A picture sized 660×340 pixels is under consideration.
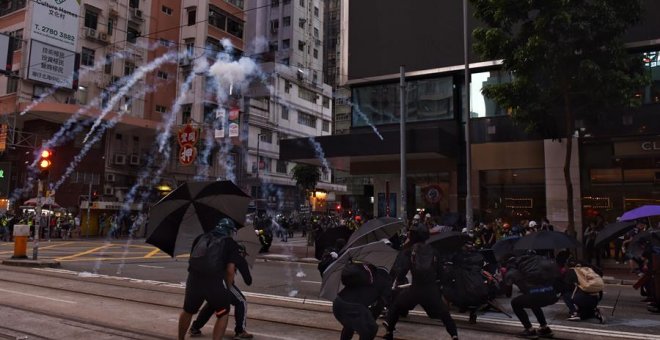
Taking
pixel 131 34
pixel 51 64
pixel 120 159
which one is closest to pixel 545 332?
pixel 51 64

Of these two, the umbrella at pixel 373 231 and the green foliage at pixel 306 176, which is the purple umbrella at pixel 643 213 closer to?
the umbrella at pixel 373 231

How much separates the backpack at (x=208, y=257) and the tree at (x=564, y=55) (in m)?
13.5

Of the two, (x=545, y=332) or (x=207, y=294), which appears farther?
(x=545, y=332)

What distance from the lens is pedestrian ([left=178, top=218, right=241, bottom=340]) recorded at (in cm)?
611

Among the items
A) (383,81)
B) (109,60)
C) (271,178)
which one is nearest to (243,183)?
(271,178)

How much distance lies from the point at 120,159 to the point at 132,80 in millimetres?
6167

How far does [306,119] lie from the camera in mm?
58031

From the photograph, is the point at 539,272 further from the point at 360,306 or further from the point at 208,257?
the point at 208,257

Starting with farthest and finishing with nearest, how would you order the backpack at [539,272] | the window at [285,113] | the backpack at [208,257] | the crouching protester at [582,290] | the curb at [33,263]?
1. the window at [285,113]
2. the curb at [33,263]
3. the crouching protester at [582,290]
4. the backpack at [539,272]
5. the backpack at [208,257]

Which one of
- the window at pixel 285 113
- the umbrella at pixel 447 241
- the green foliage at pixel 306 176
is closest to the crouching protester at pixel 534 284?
the umbrella at pixel 447 241

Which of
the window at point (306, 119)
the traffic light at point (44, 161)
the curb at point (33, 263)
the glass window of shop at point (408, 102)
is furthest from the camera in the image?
the window at point (306, 119)

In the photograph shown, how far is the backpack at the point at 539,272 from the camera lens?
7.23 meters

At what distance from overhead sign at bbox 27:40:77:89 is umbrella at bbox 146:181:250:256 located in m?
26.9

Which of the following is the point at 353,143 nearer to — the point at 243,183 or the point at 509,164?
the point at 509,164
